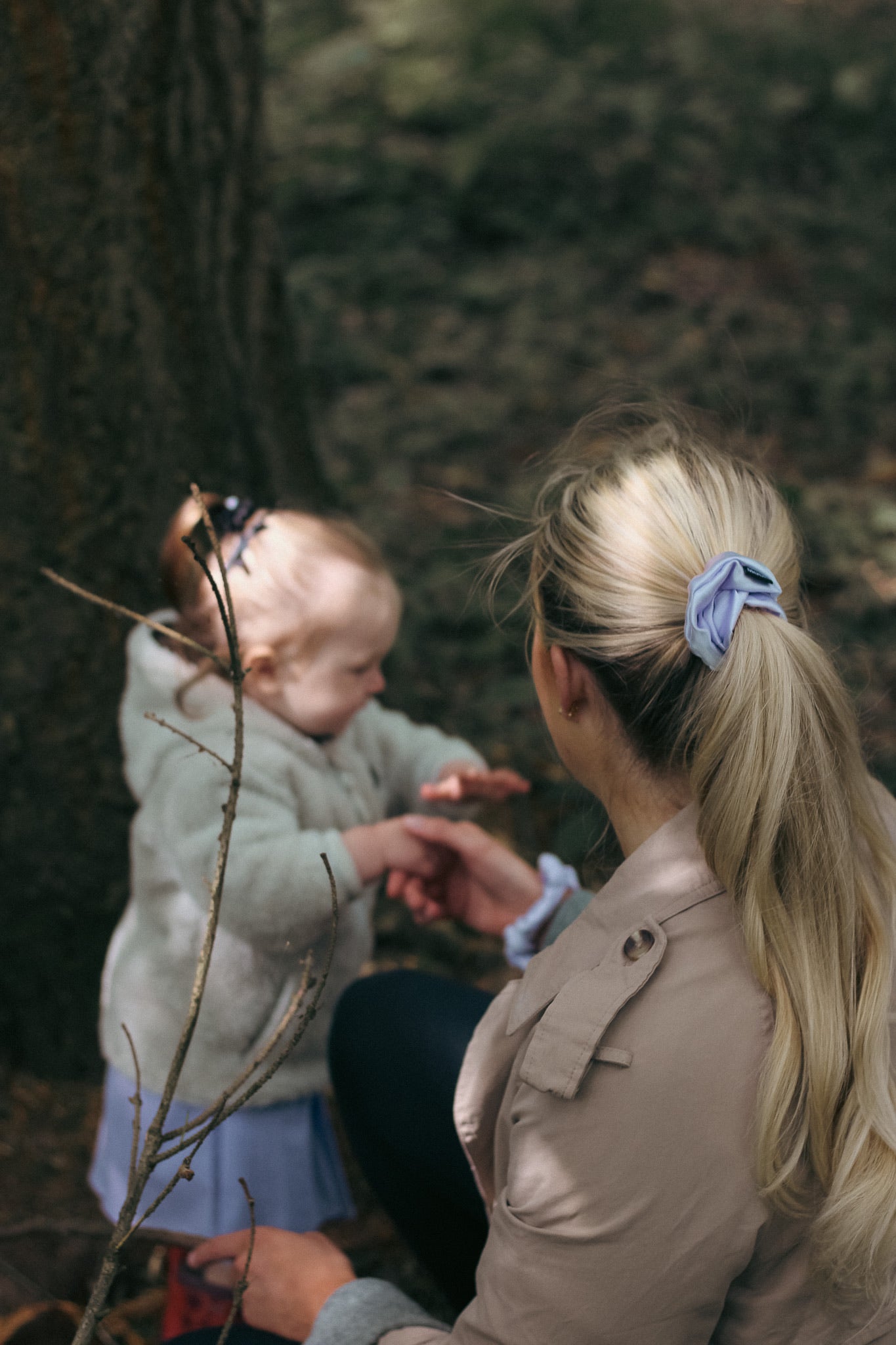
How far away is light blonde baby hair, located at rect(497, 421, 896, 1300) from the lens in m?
1.25

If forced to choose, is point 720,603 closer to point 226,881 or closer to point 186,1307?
point 226,881

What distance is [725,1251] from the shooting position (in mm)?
1248

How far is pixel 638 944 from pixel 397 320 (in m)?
4.49

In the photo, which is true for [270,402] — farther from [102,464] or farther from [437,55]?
[437,55]

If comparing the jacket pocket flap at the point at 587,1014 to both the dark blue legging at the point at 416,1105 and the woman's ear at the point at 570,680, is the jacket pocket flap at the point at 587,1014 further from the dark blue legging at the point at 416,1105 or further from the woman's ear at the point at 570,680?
the dark blue legging at the point at 416,1105

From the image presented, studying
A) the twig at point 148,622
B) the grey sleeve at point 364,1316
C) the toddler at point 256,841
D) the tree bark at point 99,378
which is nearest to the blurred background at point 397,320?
the tree bark at point 99,378

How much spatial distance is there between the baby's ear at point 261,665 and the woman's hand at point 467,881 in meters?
0.33

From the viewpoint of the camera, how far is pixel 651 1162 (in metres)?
1.23

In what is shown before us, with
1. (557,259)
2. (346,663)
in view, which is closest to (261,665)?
(346,663)

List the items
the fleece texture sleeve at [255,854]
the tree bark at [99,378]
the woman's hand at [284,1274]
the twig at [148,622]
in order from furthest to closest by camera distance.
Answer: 1. the tree bark at [99,378]
2. the fleece texture sleeve at [255,854]
3. the woman's hand at [284,1274]
4. the twig at [148,622]

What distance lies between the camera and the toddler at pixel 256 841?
1.85m

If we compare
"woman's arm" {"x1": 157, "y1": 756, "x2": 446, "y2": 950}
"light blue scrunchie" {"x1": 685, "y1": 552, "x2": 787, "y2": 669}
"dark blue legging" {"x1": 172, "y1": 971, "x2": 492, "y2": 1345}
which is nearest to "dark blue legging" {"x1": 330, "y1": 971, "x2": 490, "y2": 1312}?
"dark blue legging" {"x1": 172, "y1": 971, "x2": 492, "y2": 1345}

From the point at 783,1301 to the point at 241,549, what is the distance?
1.33 metres

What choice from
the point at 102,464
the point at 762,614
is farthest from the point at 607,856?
the point at 102,464
